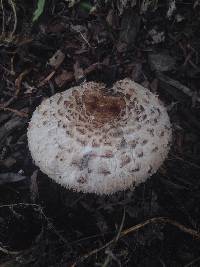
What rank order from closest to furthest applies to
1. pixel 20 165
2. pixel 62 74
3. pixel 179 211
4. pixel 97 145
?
pixel 97 145, pixel 179 211, pixel 20 165, pixel 62 74

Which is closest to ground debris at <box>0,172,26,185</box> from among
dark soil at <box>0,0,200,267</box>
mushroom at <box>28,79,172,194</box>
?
dark soil at <box>0,0,200,267</box>

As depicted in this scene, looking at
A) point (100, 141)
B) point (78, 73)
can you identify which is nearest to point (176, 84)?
point (78, 73)

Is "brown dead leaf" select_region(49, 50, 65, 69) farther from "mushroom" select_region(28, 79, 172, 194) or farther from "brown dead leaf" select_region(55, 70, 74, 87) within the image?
"mushroom" select_region(28, 79, 172, 194)

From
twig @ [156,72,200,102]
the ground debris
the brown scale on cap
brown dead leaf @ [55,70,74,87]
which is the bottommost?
the ground debris

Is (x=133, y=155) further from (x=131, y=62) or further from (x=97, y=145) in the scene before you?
(x=131, y=62)

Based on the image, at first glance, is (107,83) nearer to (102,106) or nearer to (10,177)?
(102,106)

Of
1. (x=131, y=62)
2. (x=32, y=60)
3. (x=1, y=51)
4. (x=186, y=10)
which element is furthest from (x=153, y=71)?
(x=1, y=51)
